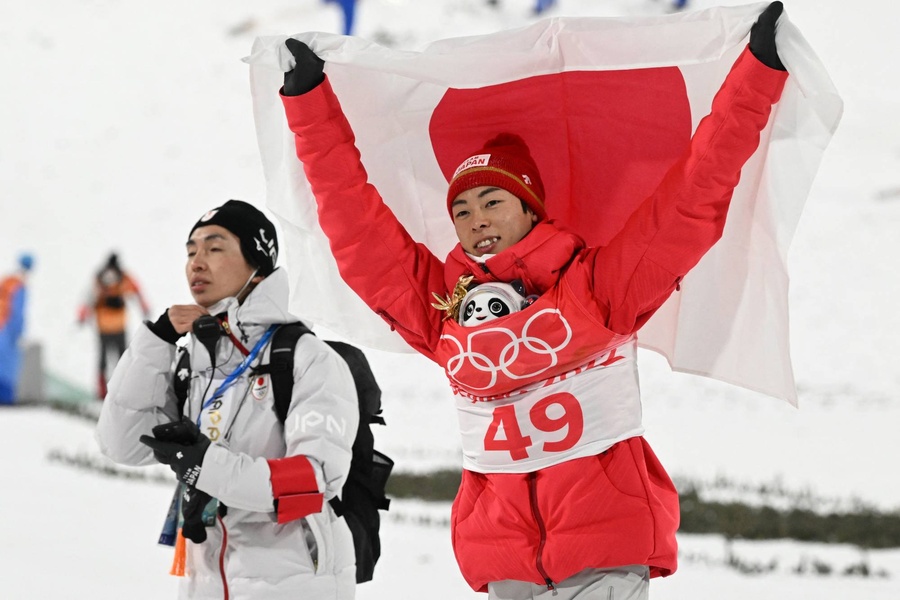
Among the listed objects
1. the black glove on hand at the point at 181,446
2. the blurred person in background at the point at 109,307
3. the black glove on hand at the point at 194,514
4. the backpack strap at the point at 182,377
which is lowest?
the black glove on hand at the point at 194,514

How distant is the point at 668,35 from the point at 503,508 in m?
1.29

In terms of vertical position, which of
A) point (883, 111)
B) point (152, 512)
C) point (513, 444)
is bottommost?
point (152, 512)

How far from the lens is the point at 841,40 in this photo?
28234 mm

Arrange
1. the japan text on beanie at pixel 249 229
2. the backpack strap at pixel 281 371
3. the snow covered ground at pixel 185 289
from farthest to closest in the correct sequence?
the snow covered ground at pixel 185 289
the japan text on beanie at pixel 249 229
the backpack strap at pixel 281 371

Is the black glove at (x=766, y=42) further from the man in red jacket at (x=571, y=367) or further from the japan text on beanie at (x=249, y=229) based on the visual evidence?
the japan text on beanie at (x=249, y=229)

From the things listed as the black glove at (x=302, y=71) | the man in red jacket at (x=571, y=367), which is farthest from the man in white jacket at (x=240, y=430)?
the black glove at (x=302, y=71)

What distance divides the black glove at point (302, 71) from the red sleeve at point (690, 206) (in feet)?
3.09

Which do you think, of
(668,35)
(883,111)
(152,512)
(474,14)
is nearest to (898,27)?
(883,111)

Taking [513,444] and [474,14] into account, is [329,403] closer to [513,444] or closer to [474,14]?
[513,444]

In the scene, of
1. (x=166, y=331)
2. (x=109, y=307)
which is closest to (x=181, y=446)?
(x=166, y=331)

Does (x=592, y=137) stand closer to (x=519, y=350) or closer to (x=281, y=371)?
(x=519, y=350)

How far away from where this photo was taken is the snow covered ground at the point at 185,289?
246 inches

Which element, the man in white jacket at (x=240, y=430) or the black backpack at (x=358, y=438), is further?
the black backpack at (x=358, y=438)

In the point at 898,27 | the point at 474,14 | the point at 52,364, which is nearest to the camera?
the point at 52,364
